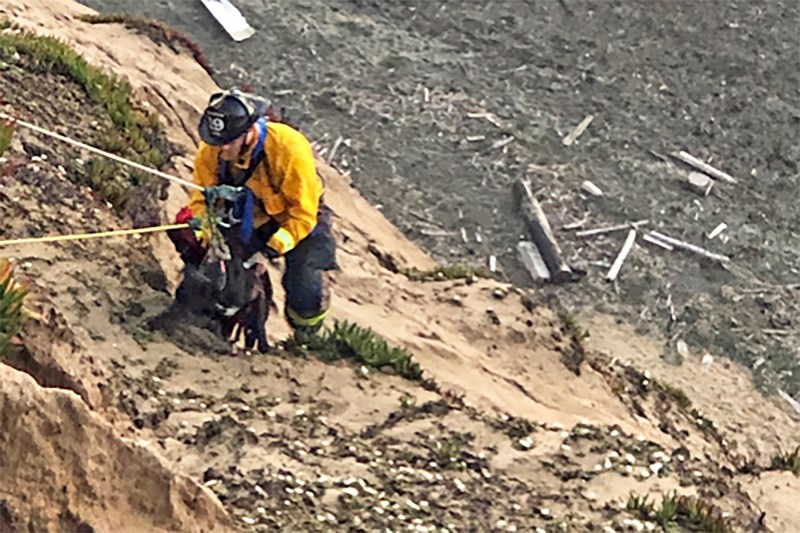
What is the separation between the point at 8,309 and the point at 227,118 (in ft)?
7.15

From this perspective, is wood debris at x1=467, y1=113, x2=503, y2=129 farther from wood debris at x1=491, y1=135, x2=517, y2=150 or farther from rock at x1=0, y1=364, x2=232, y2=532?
rock at x1=0, y1=364, x2=232, y2=532

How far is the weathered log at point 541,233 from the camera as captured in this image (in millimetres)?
12227

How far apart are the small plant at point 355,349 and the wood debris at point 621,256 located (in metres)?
4.35

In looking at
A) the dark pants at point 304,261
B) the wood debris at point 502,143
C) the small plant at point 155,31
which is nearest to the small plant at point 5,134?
the dark pants at point 304,261

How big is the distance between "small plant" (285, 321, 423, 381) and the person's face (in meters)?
1.52

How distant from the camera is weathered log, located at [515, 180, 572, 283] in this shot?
12227mm

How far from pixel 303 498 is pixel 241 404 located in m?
1.06

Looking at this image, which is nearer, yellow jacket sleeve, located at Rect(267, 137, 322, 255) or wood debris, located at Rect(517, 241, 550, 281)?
yellow jacket sleeve, located at Rect(267, 137, 322, 255)

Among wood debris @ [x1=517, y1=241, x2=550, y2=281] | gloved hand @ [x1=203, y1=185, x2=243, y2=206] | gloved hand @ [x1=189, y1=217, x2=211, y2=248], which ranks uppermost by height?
gloved hand @ [x1=203, y1=185, x2=243, y2=206]

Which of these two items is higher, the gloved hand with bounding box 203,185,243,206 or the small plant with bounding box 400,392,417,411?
the gloved hand with bounding box 203,185,243,206

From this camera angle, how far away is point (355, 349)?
821cm

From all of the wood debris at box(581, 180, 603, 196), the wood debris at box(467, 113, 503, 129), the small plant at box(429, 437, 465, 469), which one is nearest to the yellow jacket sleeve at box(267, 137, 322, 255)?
the small plant at box(429, 437, 465, 469)

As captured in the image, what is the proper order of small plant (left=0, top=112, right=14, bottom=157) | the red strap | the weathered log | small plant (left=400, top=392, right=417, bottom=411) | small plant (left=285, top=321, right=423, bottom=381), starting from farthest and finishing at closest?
the weathered log
small plant (left=285, top=321, right=423, bottom=381)
small plant (left=0, top=112, right=14, bottom=157)
small plant (left=400, top=392, right=417, bottom=411)
the red strap

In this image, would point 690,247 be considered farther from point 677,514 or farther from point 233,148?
point 233,148
